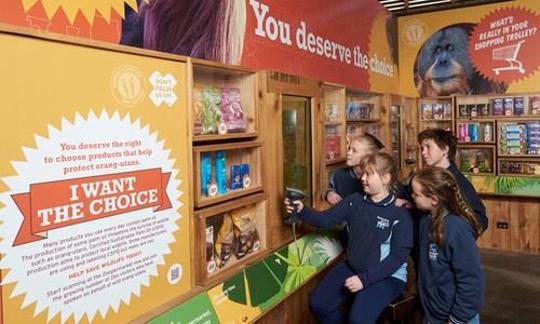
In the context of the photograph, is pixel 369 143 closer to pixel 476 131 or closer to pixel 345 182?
pixel 345 182

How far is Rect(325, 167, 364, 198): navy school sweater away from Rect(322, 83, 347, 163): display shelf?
1.14 ft

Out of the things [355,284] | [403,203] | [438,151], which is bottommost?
[355,284]

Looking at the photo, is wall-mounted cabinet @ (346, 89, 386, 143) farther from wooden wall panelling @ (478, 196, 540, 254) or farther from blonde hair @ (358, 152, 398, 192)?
wooden wall panelling @ (478, 196, 540, 254)

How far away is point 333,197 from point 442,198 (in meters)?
1.04

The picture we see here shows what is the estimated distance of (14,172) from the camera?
1.39m

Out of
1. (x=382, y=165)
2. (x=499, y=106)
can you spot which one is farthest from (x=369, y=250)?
(x=499, y=106)

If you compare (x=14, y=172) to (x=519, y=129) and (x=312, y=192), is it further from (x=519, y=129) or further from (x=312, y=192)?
(x=519, y=129)

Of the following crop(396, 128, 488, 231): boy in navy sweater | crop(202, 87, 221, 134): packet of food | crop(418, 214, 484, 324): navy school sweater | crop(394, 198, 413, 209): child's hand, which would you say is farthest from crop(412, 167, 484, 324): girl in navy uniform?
crop(202, 87, 221, 134): packet of food

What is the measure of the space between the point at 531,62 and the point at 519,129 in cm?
97

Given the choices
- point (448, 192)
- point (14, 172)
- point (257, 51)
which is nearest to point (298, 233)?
point (448, 192)

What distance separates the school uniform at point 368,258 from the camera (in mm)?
2658

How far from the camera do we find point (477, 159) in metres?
6.54

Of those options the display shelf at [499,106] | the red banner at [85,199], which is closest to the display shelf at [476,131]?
the display shelf at [499,106]

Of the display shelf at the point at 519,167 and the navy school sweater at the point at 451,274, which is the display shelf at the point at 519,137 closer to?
the display shelf at the point at 519,167
